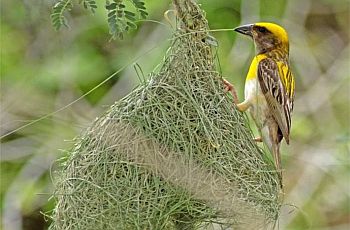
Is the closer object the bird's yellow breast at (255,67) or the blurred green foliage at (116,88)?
the bird's yellow breast at (255,67)

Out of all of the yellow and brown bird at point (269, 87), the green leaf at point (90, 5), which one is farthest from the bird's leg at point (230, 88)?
the green leaf at point (90, 5)

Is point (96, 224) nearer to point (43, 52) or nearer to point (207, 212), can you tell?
point (207, 212)

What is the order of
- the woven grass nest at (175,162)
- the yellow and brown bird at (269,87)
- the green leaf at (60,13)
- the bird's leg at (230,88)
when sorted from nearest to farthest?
the woven grass nest at (175,162)
the green leaf at (60,13)
the bird's leg at (230,88)
the yellow and brown bird at (269,87)

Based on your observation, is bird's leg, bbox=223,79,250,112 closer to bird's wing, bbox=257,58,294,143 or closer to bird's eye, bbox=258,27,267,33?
bird's wing, bbox=257,58,294,143

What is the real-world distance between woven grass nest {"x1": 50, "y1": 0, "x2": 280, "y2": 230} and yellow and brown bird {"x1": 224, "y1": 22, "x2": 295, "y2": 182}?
1.41 feet

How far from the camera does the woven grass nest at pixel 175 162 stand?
2.94 m

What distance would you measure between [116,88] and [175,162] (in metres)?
2.71

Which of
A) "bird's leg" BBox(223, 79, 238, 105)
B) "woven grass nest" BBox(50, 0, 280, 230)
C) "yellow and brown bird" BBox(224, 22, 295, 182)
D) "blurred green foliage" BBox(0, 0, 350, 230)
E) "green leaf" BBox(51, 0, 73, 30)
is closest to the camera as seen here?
"woven grass nest" BBox(50, 0, 280, 230)

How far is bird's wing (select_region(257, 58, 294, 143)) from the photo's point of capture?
3703mm

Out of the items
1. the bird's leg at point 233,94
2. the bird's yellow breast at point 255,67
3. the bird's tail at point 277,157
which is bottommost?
the bird's tail at point 277,157

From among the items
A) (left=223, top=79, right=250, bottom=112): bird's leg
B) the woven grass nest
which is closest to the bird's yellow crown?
(left=223, top=79, right=250, bottom=112): bird's leg

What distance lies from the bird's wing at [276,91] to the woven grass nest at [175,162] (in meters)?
0.47

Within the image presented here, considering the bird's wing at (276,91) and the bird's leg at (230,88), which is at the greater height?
the bird's leg at (230,88)

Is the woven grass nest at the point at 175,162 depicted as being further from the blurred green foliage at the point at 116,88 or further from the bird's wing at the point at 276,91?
the blurred green foliage at the point at 116,88
